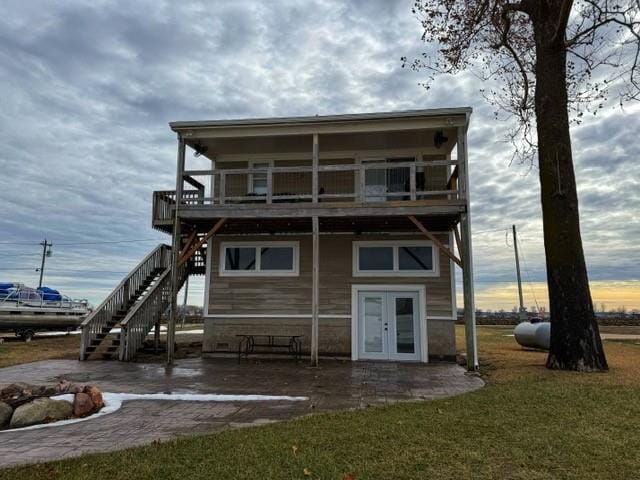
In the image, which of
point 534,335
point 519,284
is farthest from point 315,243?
point 519,284

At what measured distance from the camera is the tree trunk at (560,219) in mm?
9406

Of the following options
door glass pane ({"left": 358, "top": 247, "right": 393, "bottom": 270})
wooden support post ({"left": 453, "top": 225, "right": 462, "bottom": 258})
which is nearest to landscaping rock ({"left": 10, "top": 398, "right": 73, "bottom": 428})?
door glass pane ({"left": 358, "top": 247, "right": 393, "bottom": 270})

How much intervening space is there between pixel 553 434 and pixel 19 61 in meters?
15.5

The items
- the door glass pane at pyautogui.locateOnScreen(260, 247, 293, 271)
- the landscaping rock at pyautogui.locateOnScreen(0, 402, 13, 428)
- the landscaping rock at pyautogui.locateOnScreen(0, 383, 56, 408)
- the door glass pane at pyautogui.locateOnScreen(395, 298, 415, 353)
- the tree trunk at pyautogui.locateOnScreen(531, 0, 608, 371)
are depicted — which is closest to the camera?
the landscaping rock at pyautogui.locateOnScreen(0, 402, 13, 428)

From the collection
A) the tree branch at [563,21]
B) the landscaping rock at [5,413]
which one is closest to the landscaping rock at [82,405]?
the landscaping rock at [5,413]

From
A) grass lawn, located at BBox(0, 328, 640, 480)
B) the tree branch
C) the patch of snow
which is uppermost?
the tree branch

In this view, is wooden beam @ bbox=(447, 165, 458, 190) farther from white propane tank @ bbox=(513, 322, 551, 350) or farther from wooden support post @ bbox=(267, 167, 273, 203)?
white propane tank @ bbox=(513, 322, 551, 350)

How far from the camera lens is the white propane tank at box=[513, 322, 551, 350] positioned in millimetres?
14806

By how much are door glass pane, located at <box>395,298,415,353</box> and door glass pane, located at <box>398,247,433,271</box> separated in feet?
3.16

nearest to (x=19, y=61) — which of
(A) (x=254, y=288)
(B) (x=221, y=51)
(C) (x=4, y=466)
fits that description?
(B) (x=221, y=51)

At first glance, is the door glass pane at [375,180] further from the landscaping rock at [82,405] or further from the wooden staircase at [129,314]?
the landscaping rock at [82,405]

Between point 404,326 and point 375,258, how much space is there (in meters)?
2.09

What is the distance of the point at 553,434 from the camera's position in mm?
4984

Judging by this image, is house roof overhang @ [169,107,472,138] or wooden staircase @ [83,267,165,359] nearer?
house roof overhang @ [169,107,472,138]
